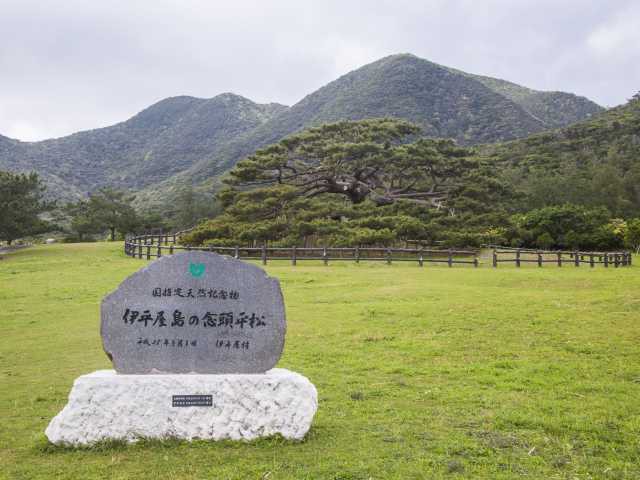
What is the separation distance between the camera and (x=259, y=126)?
124625 mm

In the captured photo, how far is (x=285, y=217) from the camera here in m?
32.0

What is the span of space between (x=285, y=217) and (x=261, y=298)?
85.5 ft

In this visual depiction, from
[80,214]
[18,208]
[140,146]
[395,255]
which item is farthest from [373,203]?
[140,146]

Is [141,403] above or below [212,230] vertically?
below

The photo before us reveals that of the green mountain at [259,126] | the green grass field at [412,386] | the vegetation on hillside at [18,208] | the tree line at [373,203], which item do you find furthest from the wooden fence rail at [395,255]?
the green mountain at [259,126]

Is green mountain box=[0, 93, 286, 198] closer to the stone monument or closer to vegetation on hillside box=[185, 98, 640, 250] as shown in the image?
vegetation on hillside box=[185, 98, 640, 250]

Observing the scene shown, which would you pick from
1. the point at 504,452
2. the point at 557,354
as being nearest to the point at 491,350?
the point at 557,354

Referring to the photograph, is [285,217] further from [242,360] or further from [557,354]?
[242,360]

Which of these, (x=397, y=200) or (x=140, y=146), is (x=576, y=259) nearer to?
(x=397, y=200)

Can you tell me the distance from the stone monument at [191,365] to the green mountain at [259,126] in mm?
74894

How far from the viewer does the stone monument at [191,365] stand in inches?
215

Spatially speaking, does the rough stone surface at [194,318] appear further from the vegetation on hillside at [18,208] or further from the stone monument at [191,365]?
the vegetation on hillside at [18,208]

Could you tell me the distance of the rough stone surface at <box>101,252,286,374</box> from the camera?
575 centimetres

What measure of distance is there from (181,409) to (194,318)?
0.89m
